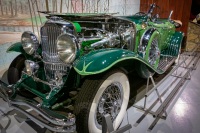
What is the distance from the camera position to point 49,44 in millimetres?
1974

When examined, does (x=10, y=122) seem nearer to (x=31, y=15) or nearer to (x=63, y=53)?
(x=63, y=53)

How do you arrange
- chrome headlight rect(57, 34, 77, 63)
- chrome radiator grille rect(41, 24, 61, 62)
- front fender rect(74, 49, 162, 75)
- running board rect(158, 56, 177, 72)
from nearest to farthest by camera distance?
front fender rect(74, 49, 162, 75) < chrome headlight rect(57, 34, 77, 63) < chrome radiator grille rect(41, 24, 61, 62) < running board rect(158, 56, 177, 72)

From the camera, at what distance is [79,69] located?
1513 mm

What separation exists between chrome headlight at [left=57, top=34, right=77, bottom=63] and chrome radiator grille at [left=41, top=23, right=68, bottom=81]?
202 millimetres

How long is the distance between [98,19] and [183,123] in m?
1.61

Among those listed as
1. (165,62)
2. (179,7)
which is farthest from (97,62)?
(179,7)

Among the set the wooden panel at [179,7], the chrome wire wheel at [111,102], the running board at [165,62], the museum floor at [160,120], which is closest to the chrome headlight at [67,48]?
the chrome wire wheel at [111,102]

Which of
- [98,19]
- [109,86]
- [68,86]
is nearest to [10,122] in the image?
[68,86]

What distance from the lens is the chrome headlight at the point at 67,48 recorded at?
5.45 ft

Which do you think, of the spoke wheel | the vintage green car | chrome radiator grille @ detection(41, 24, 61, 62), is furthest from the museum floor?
chrome radiator grille @ detection(41, 24, 61, 62)

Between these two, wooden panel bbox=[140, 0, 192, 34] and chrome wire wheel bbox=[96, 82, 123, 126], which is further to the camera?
wooden panel bbox=[140, 0, 192, 34]

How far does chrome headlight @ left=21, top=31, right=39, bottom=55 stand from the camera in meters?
2.10

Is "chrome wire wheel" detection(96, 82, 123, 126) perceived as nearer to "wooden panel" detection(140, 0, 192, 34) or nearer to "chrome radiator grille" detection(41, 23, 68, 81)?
"chrome radiator grille" detection(41, 23, 68, 81)

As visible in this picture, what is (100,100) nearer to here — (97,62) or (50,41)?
(97,62)
